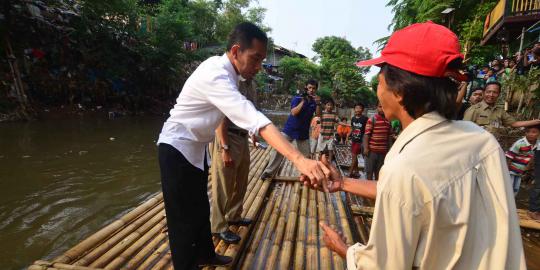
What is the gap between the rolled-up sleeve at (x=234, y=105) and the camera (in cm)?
138

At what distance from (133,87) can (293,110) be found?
11.3 metres

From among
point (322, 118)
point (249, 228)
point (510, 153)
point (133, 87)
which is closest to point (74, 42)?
point (133, 87)

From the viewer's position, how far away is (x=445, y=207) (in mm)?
771

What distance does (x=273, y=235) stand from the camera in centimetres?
293

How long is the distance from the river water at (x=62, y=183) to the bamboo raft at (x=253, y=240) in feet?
2.91

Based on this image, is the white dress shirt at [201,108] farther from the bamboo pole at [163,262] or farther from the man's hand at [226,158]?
the bamboo pole at [163,262]

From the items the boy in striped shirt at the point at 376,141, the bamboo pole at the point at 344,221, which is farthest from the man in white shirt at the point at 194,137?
the boy in striped shirt at the point at 376,141

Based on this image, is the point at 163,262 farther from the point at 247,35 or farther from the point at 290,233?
the point at 247,35

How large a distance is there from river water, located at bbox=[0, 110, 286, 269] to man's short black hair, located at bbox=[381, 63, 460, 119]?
3.39m

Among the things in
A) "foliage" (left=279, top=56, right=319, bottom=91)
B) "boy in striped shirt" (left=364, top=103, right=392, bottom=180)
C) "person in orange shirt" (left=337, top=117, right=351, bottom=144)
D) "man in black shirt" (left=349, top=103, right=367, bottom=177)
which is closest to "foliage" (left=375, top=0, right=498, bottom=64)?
"person in orange shirt" (left=337, top=117, right=351, bottom=144)

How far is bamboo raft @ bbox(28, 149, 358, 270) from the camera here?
7.71 feet

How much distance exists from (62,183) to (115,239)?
9.93 ft

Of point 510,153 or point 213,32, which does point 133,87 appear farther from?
point 510,153

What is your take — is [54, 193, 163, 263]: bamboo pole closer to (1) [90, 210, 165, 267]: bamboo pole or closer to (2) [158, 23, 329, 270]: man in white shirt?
(1) [90, 210, 165, 267]: bamboo pole
